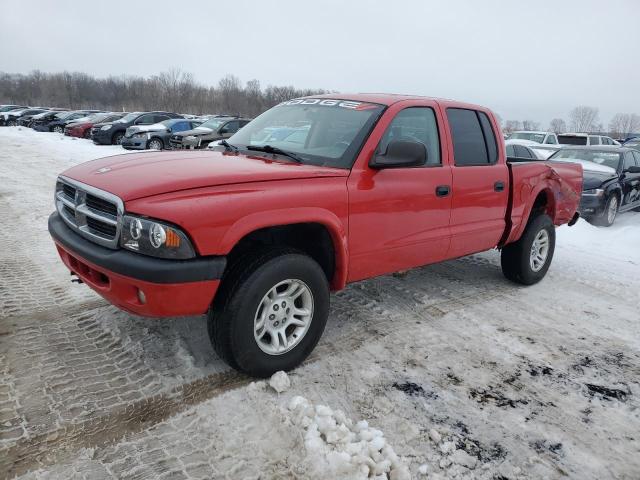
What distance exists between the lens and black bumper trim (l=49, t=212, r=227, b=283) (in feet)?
8.25

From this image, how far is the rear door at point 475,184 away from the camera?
13.5 feet

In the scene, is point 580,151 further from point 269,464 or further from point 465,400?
point 269,464

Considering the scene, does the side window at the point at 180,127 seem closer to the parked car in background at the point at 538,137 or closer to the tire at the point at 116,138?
the tire at the point at 116,138

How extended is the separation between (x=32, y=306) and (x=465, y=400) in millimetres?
3443

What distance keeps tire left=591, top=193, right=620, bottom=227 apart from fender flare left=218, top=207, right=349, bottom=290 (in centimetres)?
777

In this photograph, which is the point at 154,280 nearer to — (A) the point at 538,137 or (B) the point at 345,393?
(B) the point at 345,393

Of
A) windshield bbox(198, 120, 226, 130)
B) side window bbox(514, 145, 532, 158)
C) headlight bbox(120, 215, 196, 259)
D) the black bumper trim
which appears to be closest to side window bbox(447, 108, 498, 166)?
the black bumper trim

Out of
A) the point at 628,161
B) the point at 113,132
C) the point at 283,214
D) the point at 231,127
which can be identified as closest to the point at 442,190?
the point at 283,214

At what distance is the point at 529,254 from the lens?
509 centimetres

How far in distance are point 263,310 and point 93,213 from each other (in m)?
1.18

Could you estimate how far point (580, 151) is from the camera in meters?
11.0

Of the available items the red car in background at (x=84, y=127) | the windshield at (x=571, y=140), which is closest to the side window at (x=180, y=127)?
the red car in background at (x=84, y=127)

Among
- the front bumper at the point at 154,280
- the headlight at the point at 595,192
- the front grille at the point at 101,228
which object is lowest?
the headlight at the point at 595,192

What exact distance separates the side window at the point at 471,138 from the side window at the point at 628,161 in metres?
7.25
